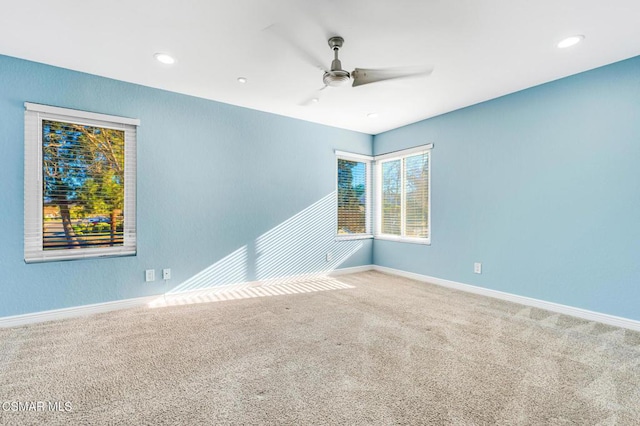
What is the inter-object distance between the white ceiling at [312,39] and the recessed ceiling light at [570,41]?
67 millimetres

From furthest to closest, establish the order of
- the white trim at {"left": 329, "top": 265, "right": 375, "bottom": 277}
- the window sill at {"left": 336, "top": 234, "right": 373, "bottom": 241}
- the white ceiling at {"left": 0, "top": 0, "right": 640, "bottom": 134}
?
the window sill at {"left": 336, "top": 234, "right": 373, "bottom": 241}, the white trim at {"left": 329, "top": 265, "right": 375, "bottom": 277}, the white ceiling at {"left": 0, "top": 0, "right": 640, "bottom": 134}

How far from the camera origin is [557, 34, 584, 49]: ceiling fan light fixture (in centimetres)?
240

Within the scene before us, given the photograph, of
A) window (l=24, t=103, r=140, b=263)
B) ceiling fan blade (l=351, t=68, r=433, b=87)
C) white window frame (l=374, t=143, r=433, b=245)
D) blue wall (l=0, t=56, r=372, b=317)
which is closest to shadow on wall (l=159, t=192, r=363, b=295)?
blue wall (l=0, t=56, r=372, b=317)

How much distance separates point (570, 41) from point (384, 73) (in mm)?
1599

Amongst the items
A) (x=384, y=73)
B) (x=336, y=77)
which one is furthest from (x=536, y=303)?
(x=336, y=77)

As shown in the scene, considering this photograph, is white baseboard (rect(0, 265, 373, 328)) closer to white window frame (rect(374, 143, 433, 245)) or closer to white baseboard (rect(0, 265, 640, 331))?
white baseboard (rect(0, 265, 640, 331))

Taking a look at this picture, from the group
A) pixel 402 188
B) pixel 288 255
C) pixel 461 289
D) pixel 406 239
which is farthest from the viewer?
pixel 402 188

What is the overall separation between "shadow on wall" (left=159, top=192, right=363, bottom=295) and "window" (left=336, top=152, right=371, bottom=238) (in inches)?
7.6

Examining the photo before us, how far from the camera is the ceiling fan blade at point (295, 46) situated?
233cm

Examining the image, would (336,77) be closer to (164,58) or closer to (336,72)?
(336,72)

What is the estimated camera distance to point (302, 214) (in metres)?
4.65

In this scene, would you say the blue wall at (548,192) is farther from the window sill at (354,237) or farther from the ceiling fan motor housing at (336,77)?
the ceiling fan motor housing at (336,77)

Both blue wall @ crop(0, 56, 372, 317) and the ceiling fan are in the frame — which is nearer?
the ceiling fan

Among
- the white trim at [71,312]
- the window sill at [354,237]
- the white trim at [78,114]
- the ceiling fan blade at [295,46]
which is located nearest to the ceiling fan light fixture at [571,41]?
the ceiling fan blade at [295,46]
